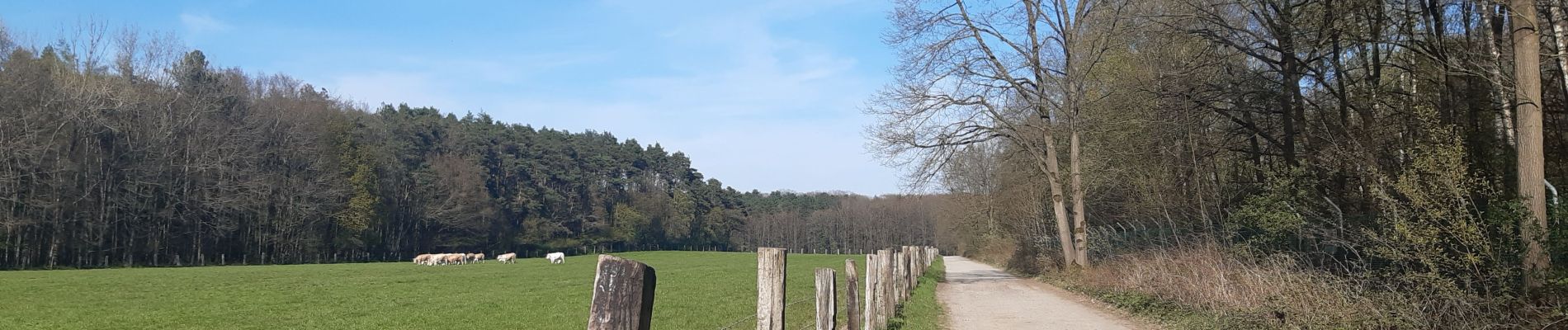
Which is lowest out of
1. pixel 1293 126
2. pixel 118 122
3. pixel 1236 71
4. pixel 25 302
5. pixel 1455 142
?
pixel 25 302

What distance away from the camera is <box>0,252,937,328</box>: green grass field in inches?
566

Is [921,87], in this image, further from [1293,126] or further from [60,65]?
[60,65]

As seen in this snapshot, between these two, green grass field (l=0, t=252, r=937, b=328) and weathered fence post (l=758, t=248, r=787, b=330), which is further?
green grass field (l=0, t=252, r=937, b=328)

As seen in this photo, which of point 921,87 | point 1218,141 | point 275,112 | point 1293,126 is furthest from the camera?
point 275,112

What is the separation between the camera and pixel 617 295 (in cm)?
278

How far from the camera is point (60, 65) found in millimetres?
43406

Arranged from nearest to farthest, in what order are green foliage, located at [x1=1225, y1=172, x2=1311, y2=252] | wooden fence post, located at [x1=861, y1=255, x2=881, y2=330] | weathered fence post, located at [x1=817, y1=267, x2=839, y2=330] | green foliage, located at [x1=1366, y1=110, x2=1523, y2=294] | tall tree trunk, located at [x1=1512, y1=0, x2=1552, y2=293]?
weathered fence post, located at [x1=817, y1=267, x2=839, y2=330] → tall tree trunk, located at [x1=1512, y1=0, x2=1552, y2=293] → green foliage, located at [x1=1366, y1=110, x2=1523, y2=294] → wooden fence post, located at [x1=861, y1=255, x2=881, y2=330] → green foliage, located at [x1=1225, y1=172, x2=1311, y2=252]

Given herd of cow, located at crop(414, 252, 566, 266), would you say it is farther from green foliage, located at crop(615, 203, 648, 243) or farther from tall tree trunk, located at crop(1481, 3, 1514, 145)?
tall tree trunk, located at crop(1481, 3, 1514, 145)

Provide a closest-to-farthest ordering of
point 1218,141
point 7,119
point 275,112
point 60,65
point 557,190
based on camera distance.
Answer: point 1218,141 → point 7,119 → point 60,65 → point 275,112 → point 557,190

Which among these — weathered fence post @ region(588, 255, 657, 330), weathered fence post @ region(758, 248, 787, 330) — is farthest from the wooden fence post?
weathered fence post @ region(588, 255, 657, 330)

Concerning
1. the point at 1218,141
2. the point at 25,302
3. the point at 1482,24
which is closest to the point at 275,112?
the point at 25,302

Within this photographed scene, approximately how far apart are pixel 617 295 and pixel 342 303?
1792 cm

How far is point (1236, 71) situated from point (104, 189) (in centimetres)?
5123

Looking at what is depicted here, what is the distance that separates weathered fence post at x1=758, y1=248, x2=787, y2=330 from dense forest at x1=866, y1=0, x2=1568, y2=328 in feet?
21.2
